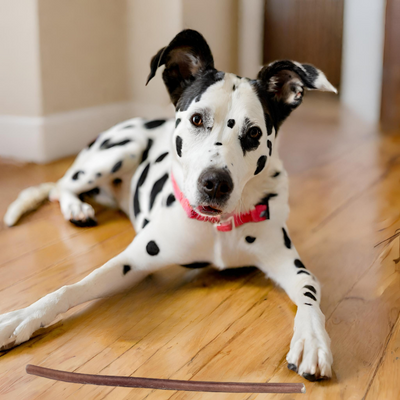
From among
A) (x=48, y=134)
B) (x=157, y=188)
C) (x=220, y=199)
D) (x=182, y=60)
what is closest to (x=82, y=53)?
(x=48, y=134)

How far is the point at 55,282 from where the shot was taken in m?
1.96

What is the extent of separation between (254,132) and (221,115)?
0.13 m

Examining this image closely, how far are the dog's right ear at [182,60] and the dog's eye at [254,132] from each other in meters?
0.34

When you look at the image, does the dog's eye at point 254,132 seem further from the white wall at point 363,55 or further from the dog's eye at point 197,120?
the white wall at point 363,55

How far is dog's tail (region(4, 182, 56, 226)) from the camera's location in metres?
2.57

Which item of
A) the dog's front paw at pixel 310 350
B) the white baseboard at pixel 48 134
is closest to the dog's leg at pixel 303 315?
the dog's front paw at pixel 310 350

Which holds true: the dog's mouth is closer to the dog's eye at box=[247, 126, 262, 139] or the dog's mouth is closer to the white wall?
the dog's eye at box=[247, 126, 262, 139]

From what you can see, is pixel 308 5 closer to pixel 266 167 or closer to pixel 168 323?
pixel 266 167

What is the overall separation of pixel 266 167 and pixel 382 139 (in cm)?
323

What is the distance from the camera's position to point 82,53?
3.86 meters

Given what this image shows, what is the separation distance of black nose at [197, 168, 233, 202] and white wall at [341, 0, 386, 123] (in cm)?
458

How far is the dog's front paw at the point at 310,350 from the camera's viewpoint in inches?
54.7

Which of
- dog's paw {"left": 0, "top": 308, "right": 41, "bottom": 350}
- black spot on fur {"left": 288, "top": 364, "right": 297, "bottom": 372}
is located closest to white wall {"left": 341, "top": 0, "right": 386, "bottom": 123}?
black spot on fur {"left": 288, "top": 364, "right": 297, "bottom": 372}

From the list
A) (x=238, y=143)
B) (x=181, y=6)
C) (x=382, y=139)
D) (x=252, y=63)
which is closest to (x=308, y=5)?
(x=252, y=63)
